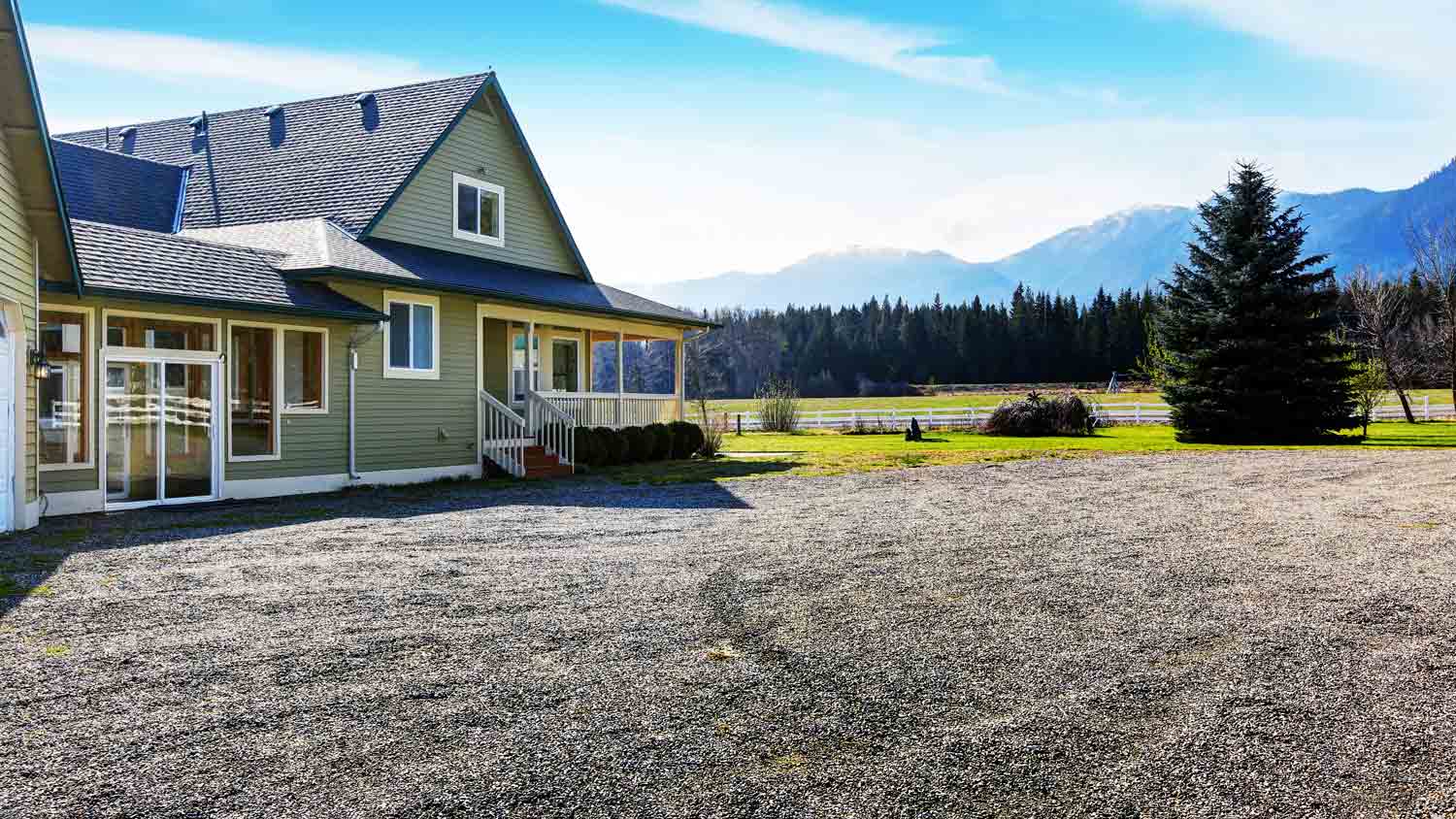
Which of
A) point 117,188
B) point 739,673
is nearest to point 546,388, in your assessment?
point 117,188

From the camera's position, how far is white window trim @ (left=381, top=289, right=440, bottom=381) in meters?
16.4

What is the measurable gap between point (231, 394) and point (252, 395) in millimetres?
368

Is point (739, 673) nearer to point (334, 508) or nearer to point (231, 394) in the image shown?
point (334, 508)

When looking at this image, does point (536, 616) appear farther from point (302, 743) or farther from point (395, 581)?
point (302, 743)

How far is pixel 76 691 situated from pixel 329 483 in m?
10.9

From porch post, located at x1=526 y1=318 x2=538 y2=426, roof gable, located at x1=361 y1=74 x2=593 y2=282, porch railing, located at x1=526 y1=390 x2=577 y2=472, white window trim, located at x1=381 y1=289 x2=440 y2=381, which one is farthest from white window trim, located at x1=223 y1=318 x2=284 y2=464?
porch railing, located at x1=526 y1=390 x2=577 y2=472

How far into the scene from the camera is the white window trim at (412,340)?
1642 centimetres

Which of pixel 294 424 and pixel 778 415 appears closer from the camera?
pixel 294 424

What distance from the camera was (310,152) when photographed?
2067 cm

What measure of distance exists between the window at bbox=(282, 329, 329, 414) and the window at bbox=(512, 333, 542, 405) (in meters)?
5.71

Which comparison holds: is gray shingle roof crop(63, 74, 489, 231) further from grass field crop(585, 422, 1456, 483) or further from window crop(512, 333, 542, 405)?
grass field crop(585, 422, 1456, 483)

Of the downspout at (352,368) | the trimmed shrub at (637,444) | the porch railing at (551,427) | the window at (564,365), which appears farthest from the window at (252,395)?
the window at (564,365)

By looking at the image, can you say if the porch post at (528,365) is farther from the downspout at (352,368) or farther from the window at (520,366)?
the downspout at (352,368)

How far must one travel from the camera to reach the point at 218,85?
24.0 meters
